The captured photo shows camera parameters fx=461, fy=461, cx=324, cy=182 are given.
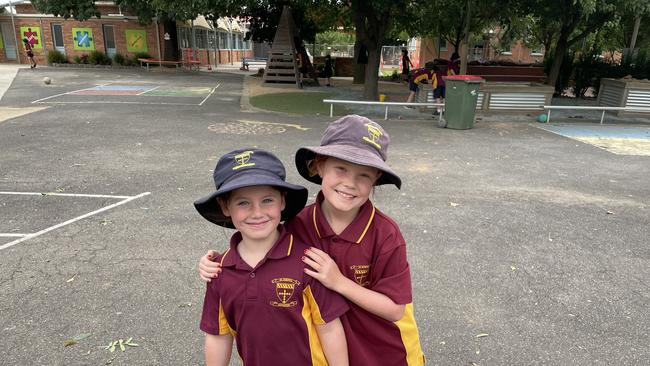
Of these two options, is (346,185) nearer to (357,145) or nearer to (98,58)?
(357,145)

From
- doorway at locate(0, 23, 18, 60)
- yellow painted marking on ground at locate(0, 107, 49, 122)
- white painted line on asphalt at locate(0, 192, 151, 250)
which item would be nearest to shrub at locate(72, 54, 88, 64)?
doorway at locate(0, 23, 18, 60)

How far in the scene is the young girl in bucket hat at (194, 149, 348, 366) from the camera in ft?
5.02

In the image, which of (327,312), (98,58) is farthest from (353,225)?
(98,58)

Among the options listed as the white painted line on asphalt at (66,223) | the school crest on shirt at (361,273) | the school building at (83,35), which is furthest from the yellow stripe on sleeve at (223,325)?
the school building at (83,35)

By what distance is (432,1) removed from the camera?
49.9ft

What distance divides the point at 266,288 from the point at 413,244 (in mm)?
3215

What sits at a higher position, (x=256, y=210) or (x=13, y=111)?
(x=256, y=210)

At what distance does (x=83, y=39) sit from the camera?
1234 inches

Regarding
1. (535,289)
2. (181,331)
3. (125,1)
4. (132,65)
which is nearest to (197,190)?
(181,331)

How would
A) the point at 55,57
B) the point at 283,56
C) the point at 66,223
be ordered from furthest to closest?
the point at 55,57, the point at 283,56, the point at 66,223

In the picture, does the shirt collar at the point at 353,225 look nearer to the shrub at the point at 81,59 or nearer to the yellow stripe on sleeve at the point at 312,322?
the yellow stripe on sleeve at the point at 312,322

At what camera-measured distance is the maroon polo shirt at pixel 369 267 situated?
5.16ft

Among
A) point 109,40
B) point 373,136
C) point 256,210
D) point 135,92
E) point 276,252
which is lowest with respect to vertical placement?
point 135,92

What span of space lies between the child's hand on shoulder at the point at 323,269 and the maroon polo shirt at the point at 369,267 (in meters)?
0.08
